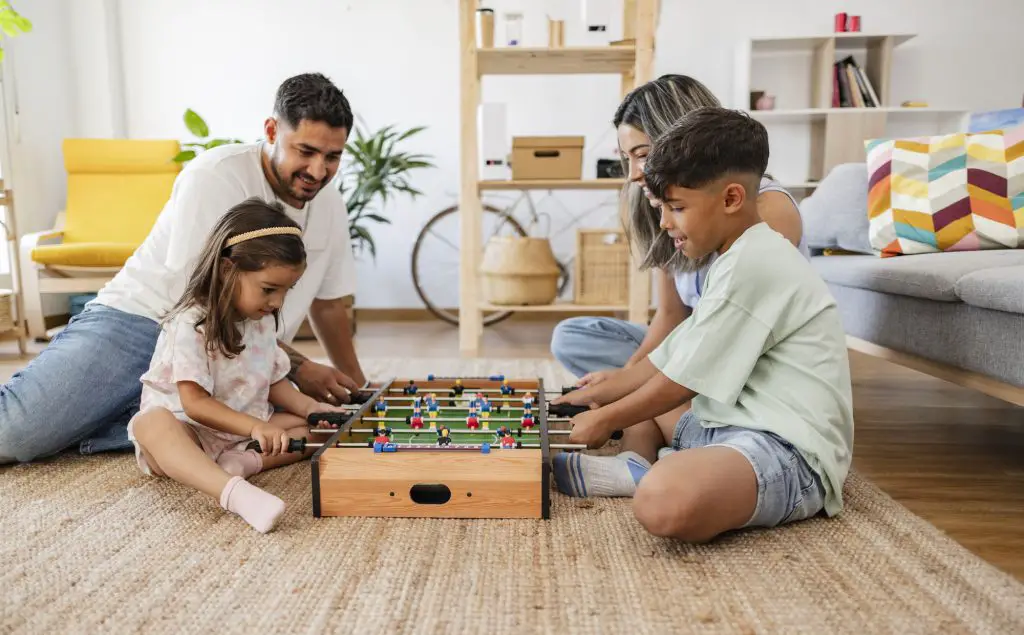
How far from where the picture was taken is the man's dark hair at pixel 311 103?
153cm

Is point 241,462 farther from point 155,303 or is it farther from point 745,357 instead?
point 745,357

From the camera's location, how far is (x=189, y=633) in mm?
858

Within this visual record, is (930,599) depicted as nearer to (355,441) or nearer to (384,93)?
(355,441)

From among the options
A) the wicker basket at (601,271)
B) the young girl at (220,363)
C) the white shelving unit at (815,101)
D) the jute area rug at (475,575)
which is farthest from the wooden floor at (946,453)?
the white shelving unit at (815,101)

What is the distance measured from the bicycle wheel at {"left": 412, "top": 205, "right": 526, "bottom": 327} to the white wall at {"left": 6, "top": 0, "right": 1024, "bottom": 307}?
0.27m

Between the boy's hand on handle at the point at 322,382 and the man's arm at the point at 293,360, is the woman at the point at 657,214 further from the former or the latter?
the man's arm at the point at 293,360

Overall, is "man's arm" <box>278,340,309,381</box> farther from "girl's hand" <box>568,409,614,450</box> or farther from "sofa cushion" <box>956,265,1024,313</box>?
"sofa cushion" <box>956,265,1024,313</box>

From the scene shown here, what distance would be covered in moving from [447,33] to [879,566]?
384 cm

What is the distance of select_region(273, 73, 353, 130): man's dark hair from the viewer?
153 centimetres

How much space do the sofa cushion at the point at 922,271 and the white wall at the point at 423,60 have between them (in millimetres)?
2267

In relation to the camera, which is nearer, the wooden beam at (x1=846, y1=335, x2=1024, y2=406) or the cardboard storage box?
the wooden beam at (x1=846, y1=335, x2=1024, y2=406)

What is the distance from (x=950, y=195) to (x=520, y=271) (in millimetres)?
1460

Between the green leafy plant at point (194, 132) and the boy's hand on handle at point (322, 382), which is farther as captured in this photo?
the green leafy plant at point (194, 132)

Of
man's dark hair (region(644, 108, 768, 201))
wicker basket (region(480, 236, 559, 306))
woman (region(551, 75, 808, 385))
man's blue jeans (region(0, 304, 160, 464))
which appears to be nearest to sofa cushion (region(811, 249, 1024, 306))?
woman (region(551, 75, 808, 385))
